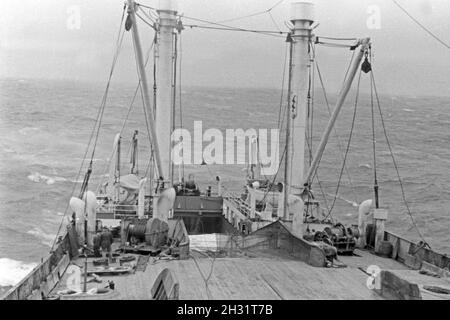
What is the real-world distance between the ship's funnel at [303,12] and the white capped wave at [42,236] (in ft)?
74.0

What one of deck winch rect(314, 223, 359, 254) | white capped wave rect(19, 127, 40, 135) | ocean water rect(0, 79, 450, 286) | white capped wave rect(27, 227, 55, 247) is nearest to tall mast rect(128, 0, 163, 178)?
deck winch rect(314, 223, 359, 254)

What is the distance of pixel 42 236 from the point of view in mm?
41719

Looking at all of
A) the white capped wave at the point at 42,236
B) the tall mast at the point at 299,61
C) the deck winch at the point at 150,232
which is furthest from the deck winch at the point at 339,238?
the white capped wave at the point at 42,236

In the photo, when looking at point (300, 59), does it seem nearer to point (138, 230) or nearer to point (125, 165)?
point (138, 230)

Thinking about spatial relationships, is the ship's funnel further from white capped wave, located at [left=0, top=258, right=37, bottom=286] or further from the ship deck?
white capped wave, located at [left=0, top=258, right=37, bottom=286]

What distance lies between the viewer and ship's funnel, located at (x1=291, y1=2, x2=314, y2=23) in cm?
2509

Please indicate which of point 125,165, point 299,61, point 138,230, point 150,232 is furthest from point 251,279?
point 125,165

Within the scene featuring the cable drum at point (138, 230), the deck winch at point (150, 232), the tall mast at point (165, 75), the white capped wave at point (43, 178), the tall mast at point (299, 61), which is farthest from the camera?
the white capped wave at point (43, 178)

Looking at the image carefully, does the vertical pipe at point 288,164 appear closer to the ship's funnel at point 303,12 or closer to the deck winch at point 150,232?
the ship's funnel at point 303,12

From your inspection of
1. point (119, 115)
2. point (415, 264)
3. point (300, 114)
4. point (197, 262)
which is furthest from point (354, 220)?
point (119, 115)

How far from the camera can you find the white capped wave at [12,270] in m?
33.1

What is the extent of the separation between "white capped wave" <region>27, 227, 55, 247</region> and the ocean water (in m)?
0.06

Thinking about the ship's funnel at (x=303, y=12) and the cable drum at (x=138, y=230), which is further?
the ship's funnel at (x=303, y=12)
